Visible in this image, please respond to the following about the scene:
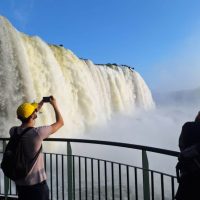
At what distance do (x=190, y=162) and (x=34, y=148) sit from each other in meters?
1.39

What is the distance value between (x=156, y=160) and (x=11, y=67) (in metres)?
7.44

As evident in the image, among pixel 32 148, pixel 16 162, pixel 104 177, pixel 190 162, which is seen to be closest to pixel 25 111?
pixel 32 148

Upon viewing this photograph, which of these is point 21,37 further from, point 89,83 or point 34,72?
point 89,83

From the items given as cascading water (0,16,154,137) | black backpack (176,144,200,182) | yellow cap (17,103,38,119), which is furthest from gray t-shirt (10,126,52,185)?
cascading water (0,16,154,137)

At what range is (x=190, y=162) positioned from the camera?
322 centimetres

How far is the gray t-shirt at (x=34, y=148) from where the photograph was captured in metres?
3.69

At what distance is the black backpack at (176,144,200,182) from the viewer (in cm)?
319

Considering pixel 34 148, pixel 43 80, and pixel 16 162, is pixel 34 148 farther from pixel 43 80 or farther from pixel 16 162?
pixel 43 80

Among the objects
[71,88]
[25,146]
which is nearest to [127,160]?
[71,88]

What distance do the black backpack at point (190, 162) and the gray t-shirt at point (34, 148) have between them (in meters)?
1.26

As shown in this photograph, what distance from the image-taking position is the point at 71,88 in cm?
2520

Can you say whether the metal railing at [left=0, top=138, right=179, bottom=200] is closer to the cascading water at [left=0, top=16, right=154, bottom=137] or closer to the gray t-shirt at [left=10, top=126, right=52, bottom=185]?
the gray t-shirt at [left=10, top=126, right=52, bottom=185]

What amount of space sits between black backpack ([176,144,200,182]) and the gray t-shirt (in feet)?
4.14

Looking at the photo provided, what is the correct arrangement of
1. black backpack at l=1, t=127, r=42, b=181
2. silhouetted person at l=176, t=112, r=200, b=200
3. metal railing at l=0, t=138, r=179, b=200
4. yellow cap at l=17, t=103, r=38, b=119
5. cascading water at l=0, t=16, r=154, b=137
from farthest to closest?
cascading water at l=0, t=16, r=154, b=137
metal railing at l=0, t=138, r=179, b=200
yellow cap at l=17, t=103, r=38, b=119
black backpack at l=1, t=127, r=42, b=181
silhouetted person at l=176, t=112, r=200, b=200
